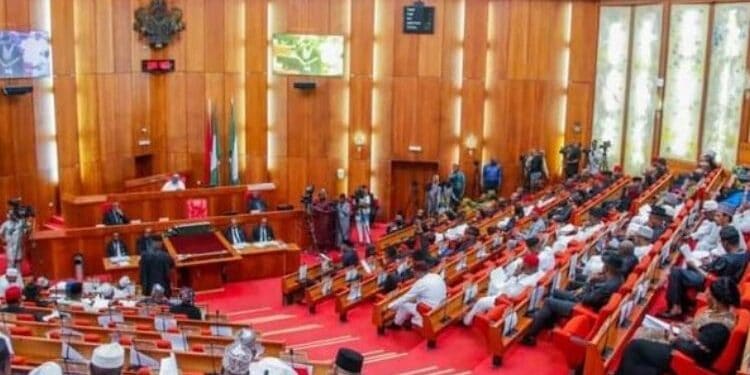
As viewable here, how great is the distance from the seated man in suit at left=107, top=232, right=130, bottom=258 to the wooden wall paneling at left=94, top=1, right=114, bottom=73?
4287 millimetres

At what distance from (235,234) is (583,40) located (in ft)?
28.5

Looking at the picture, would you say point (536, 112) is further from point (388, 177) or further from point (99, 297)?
point (99, 297)

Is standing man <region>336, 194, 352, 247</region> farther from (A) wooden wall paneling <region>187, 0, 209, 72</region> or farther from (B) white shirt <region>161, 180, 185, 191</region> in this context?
(A) wooden wall paneling <region>187, 0, 209, 72</region>

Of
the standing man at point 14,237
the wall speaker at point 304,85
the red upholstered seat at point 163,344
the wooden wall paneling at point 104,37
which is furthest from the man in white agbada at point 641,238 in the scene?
the wooden wall paneling at point 104,37

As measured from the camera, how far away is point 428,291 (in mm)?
9258

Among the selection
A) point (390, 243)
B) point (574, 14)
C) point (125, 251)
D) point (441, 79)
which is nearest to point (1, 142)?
point (125, 251)

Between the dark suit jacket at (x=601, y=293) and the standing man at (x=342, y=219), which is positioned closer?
the dark suit jacket at (x=601, y=293)

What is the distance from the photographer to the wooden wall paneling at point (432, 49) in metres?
17.6

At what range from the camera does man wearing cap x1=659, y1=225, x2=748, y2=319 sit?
7.63 m

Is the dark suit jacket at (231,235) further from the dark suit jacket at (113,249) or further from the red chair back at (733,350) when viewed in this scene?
the red chair back at (733,350)

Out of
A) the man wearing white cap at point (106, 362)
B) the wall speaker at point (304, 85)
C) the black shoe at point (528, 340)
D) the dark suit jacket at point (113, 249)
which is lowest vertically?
the dark suit jacket at point (113, 249)

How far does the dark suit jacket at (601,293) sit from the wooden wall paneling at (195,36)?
12.1 metres

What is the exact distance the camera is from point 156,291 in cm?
1021

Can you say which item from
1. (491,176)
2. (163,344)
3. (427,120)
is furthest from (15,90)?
(491,176)
